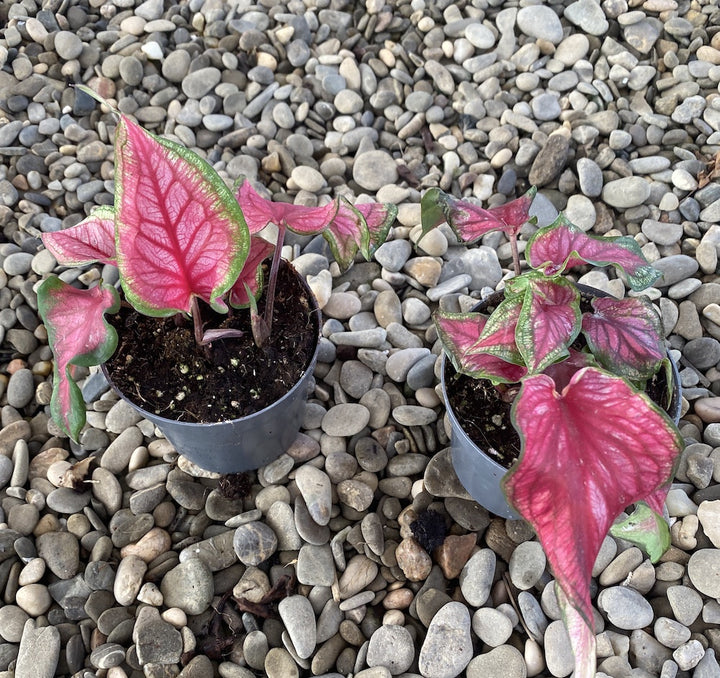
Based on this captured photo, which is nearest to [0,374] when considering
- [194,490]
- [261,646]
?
[194,490]

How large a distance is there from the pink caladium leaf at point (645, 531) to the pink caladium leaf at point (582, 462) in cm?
15

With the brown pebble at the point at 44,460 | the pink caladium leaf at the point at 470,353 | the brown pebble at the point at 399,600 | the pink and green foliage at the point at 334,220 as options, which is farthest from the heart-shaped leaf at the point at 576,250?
the brown pebble at the point at 44,460

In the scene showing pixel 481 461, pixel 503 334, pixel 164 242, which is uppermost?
pixel 164 242

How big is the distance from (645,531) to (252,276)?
752 millimetres

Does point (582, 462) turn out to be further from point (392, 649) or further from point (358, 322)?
point (358, 322)

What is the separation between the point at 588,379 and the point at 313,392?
82 cm

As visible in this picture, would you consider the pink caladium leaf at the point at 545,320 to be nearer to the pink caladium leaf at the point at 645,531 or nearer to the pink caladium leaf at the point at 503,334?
the pink caladium leaf at the point at 503,334

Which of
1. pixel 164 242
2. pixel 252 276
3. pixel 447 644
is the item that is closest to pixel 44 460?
pixel 252 276

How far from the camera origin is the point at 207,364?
1.24 meters

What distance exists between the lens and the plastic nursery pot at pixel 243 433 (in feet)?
3.89

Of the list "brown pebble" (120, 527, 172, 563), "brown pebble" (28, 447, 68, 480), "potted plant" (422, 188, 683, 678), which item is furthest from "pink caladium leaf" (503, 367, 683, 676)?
"brown pebble" (28, 447, 68, 480)

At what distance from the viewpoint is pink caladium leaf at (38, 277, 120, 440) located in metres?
0.98

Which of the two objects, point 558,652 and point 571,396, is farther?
point 558,652

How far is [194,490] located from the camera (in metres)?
1.45
